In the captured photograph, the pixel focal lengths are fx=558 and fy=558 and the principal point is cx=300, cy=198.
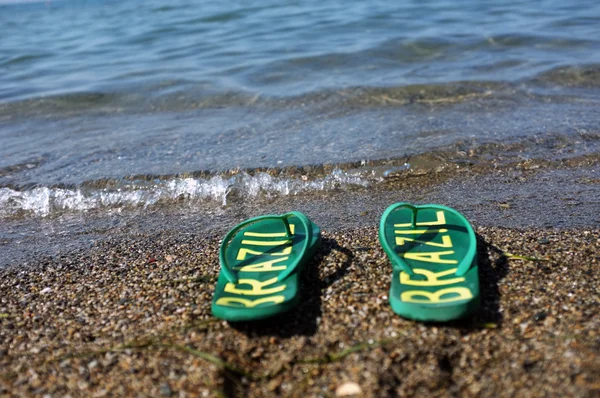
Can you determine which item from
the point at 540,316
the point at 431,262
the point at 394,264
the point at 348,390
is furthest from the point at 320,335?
the point at 540,316

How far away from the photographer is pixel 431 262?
242 cm

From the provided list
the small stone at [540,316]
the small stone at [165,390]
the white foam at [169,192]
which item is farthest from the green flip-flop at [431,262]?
the white foam at [169,192]

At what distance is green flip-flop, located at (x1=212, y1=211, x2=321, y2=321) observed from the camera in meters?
2.14

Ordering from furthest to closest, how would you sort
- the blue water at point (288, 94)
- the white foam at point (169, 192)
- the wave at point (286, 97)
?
the wave at point (286, 97), the blue water at point (288, 94), the white foam at point (169, 192)

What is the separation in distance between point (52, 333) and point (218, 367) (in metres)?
0.80

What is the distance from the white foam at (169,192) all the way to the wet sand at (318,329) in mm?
858

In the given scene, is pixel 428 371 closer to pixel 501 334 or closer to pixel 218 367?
pixel 501 334

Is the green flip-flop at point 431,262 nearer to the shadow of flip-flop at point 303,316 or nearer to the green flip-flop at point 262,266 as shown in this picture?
the shadow of flip-flop at point 303,316

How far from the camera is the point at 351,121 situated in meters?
5.07

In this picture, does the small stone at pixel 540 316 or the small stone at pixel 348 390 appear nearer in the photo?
the small stone at pixel 348 390

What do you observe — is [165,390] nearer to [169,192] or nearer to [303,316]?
[303,316]

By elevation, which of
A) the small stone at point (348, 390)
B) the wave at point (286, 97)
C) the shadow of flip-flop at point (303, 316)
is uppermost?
the wave at point (286, 97)

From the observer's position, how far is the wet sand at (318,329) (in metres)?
1.81

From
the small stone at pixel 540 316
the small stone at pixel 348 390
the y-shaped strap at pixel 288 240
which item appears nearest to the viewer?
the small stone at pixel 348 390
